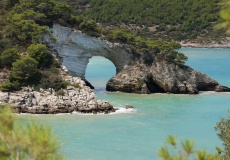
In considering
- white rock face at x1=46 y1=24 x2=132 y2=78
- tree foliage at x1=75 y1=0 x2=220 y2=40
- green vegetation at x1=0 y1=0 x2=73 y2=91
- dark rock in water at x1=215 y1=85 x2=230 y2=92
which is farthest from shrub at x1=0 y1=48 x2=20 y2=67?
tree foliage at x1=75 y1=0 x2=220 y2=40

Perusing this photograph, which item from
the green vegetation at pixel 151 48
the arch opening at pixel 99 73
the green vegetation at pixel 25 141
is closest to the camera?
the green vegetation at pixel 25 141

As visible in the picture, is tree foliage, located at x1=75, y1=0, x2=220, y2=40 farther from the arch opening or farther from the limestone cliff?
the limestone cliff

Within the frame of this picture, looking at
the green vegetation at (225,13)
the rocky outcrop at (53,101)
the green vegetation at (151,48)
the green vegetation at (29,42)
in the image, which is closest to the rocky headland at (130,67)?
the green vegetation at (151,48)

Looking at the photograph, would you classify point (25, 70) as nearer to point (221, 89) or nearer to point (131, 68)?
point (131, 68)

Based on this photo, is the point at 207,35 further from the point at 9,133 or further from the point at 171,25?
the point at 9,133

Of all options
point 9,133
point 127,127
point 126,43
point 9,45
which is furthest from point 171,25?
point 9,133

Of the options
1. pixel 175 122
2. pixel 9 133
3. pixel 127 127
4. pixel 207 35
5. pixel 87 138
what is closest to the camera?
pixel 9 133

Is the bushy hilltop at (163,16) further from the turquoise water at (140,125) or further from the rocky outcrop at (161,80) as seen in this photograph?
Result: the turquoise water at (140,125)
